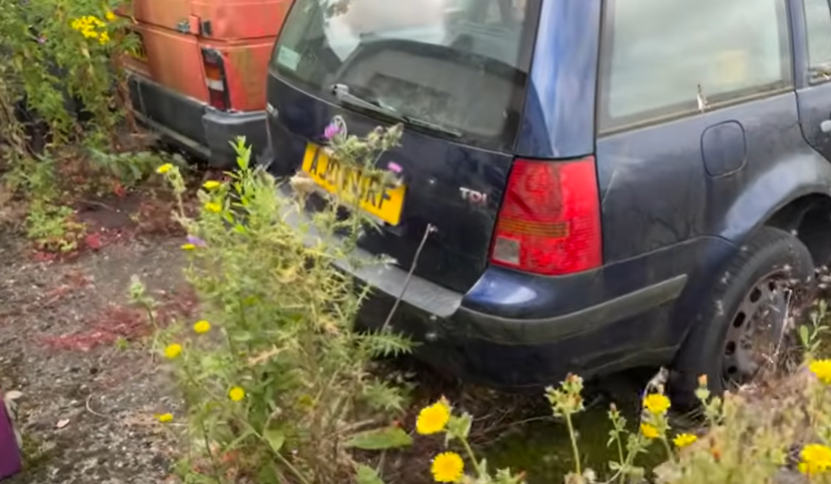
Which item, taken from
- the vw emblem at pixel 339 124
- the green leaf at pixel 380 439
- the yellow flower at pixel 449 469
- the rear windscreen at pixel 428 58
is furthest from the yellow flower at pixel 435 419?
the vw emblem at pixel 339 124

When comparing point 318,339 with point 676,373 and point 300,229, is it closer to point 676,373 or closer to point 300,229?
point 300,229

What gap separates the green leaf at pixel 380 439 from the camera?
2.84 meters

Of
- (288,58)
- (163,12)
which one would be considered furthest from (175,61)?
(288,58)

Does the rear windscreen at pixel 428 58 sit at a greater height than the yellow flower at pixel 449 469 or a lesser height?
greater

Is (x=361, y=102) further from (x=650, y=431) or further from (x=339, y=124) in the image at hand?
(x=650, y=431)

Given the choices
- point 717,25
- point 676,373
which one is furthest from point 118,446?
point 717,25

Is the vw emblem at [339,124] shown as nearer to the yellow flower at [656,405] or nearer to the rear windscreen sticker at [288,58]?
the rear windscreen sticker at [288,58]

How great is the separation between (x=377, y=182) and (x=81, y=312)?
2191 mm

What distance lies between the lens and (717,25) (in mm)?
3119

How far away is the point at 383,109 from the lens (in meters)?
3.12

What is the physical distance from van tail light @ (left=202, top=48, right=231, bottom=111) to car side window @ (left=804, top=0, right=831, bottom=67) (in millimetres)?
3090

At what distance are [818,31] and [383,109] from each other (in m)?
1.72

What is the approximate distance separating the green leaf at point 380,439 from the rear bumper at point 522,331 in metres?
0.30

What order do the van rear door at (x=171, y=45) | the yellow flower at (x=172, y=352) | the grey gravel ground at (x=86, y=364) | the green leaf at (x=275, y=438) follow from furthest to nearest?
the van rear door at (x=171, y=45) → the grey gravel ground at (x=86, y=364) → the green leaf at (x=275, y=438) → the yellow flower at (x=172, y=352)
